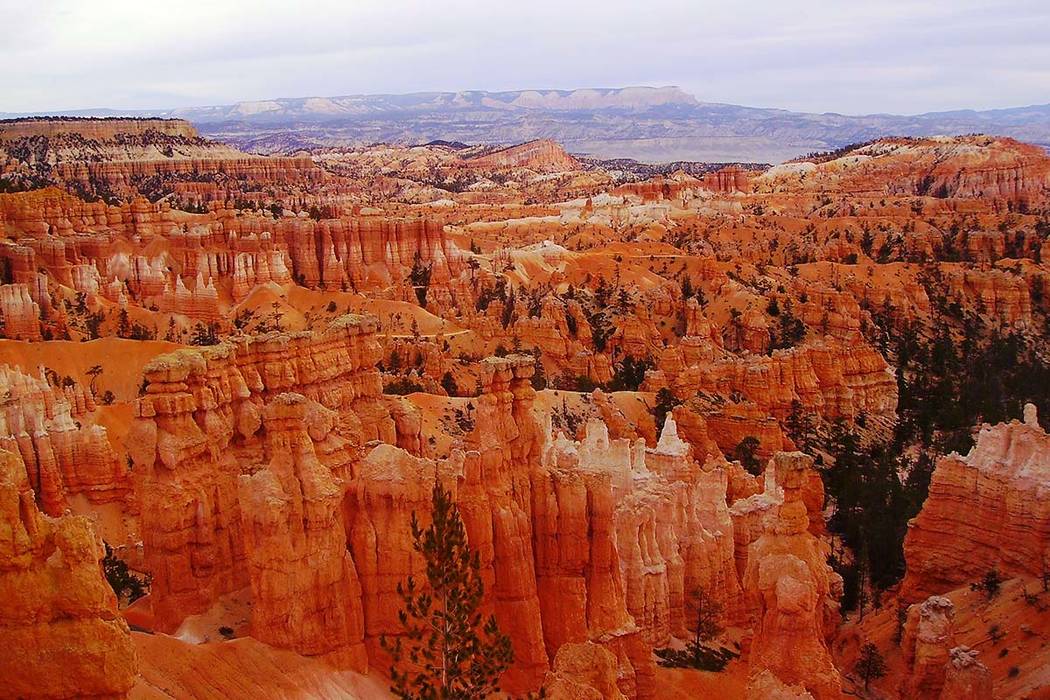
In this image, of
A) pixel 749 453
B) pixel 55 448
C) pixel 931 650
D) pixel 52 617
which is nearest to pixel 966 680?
pixel 931 650

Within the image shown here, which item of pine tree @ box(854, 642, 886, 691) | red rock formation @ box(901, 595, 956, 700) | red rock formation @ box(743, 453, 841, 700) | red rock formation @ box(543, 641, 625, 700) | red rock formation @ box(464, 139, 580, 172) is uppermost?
red rock formation @ box(464, 139, 580, 172)

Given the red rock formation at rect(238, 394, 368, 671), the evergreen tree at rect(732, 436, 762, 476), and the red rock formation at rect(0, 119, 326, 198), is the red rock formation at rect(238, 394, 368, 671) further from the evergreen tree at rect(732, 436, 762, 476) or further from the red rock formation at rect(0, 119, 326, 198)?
the red rock formation at rect(0, 119, 326, 198)

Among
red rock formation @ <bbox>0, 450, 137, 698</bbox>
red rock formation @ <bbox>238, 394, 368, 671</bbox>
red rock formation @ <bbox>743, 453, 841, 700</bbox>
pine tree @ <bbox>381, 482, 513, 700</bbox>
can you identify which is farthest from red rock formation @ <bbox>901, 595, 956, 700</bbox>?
red rock formation @ <bbox>0, 450, 137, 698</bbox>

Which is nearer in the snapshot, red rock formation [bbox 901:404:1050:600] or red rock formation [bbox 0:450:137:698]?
red rock formation [bbox 0:450:137:698]

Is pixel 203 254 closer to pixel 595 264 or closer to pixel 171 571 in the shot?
pixel 595 264

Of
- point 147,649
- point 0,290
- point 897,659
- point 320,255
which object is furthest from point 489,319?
point 147,649

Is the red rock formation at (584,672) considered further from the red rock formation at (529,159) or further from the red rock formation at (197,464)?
the red rock formation at (529,159)

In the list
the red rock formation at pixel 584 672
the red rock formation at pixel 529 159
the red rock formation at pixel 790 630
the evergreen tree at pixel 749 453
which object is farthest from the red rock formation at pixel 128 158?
the red rock formation at pixel 584 672
